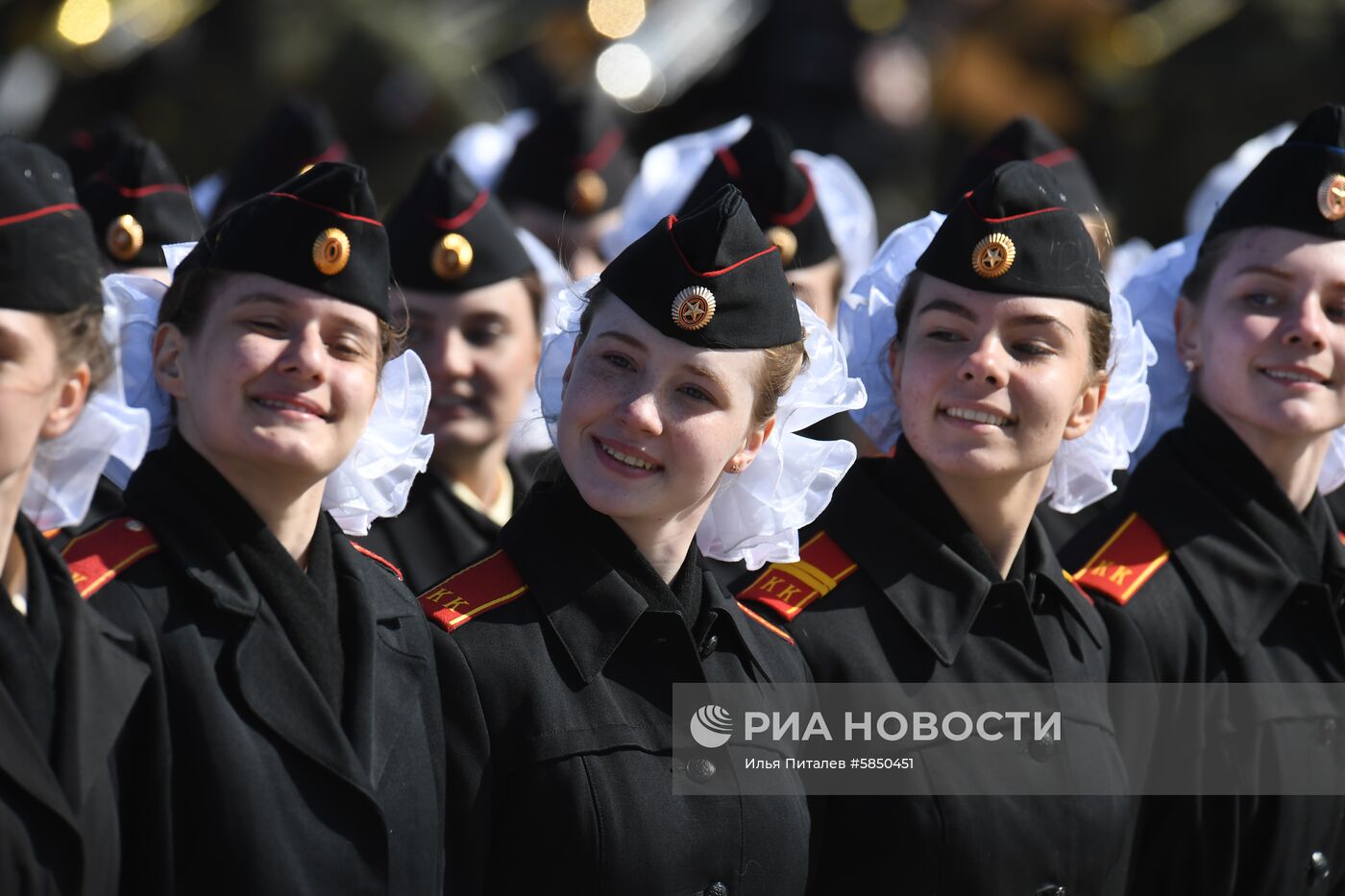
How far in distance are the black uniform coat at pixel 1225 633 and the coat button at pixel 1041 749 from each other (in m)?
0.34

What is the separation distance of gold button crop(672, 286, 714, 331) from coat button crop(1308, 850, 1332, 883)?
202 centimetres

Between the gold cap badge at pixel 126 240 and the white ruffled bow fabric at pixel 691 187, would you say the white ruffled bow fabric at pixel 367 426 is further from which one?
the white ruffled bow fabric at pixel 691 187

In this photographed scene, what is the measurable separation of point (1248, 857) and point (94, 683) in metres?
2.70

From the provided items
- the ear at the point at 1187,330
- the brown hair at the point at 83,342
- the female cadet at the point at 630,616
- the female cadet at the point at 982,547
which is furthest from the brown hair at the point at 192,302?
the ear at the point at 1187,330

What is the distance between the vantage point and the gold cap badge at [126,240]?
5.04 metres

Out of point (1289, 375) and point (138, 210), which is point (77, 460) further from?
point (1289, 375)

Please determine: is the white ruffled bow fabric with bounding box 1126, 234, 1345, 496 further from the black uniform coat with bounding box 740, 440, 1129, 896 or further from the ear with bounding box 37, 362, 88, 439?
the ear with bounding box 37, 362, 88, 439

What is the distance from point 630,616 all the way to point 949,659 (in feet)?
2.51

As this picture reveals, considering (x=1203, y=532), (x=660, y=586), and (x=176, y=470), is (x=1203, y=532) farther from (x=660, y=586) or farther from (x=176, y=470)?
(x=176, y=470)

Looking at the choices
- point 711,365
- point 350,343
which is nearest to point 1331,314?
point 711,365

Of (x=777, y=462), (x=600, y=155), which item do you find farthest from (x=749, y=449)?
(x=600, y=155)

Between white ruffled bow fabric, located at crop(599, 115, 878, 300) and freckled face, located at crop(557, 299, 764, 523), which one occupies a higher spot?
white ruffled bow fabric, located at crop(599, 115, 878, 300)

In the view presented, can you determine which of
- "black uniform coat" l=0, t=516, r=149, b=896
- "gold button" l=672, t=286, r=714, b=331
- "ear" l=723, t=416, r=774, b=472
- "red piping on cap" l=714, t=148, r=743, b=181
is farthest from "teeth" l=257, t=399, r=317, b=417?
"red piping on cap" l=714, t=148, r=743, b=181

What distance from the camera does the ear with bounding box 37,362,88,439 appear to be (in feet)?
9.47
